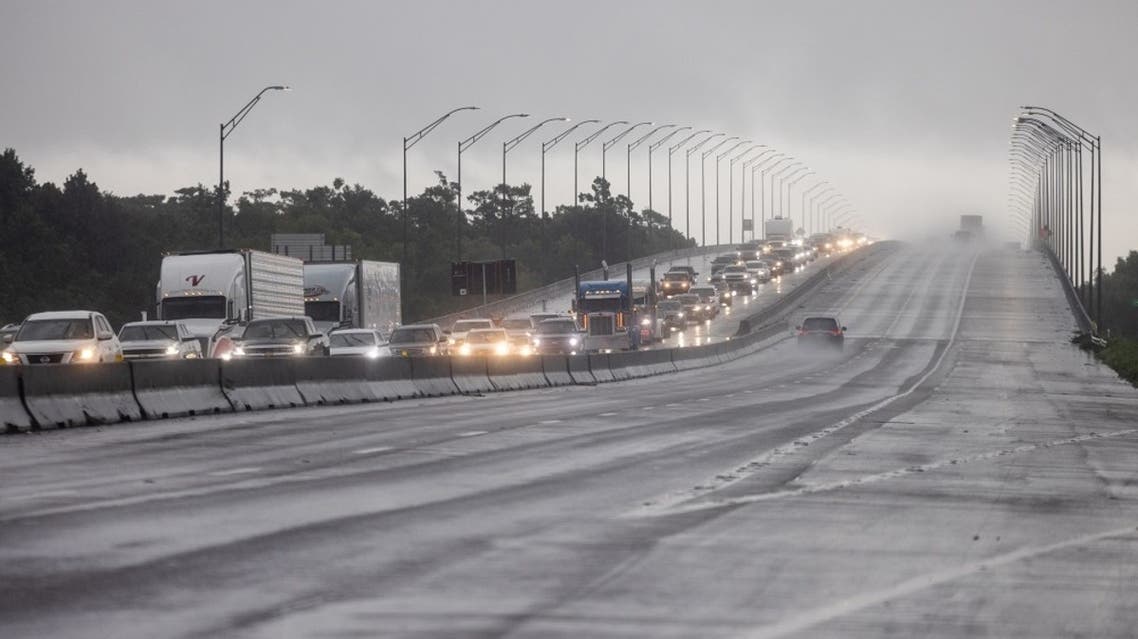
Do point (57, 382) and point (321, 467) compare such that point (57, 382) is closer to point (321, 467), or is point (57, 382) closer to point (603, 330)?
point (321, 467)

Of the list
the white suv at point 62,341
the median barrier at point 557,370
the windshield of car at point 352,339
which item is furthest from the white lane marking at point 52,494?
the windshield of car at point 352,339

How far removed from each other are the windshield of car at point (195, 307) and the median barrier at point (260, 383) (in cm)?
2117

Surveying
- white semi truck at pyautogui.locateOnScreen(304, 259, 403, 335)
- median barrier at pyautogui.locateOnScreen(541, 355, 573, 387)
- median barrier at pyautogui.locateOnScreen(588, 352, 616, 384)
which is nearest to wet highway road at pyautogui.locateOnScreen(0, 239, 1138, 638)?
median barrier at pyautogui.locateOnScreen(541, 355, 573, 387)

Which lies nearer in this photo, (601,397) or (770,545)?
(770,545)

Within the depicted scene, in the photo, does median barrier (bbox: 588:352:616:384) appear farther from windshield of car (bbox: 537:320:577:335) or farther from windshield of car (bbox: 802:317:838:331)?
windshield of car (bbox: 802:317:838:331)

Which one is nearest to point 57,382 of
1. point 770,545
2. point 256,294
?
point 770,545

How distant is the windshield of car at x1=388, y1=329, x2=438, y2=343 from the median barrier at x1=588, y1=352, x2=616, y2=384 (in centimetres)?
518

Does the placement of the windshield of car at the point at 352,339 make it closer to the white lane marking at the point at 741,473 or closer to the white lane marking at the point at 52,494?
the white lane marking at the point at 741,473

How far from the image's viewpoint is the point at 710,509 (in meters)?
14.1

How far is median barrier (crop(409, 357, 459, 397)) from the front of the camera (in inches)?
1503

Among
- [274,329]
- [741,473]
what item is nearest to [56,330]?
[274,329]

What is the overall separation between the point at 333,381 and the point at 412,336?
72.9 ft

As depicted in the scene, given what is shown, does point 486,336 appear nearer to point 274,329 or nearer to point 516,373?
point 274,329

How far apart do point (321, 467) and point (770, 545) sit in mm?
6684
